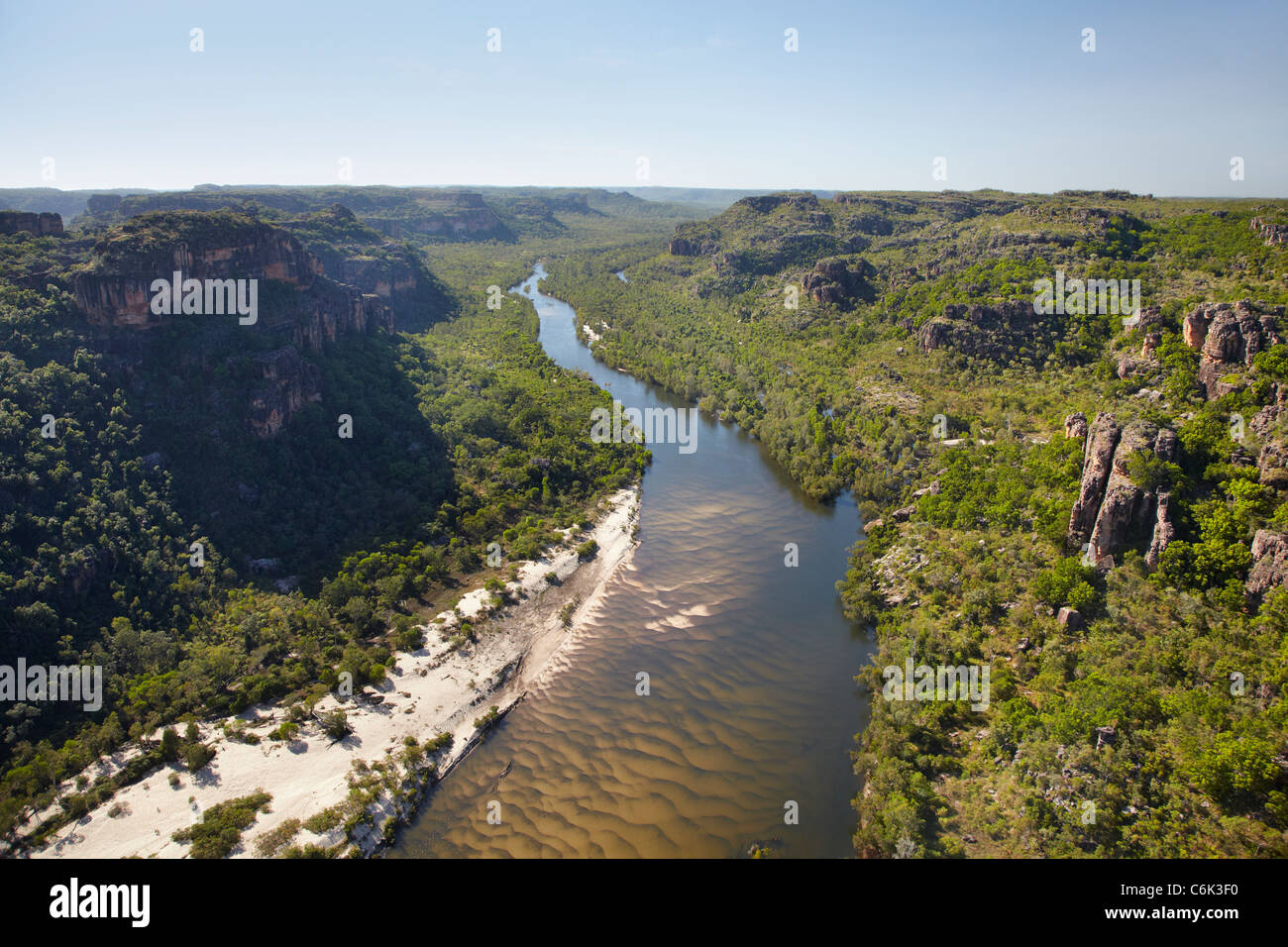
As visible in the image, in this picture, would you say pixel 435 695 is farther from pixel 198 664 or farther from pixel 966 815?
pixel 966 815

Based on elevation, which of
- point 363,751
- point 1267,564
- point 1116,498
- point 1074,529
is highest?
point 1116,498

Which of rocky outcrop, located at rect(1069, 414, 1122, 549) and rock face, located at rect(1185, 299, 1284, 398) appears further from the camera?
rock face, located at rect(1185, 299, 1284, 398)

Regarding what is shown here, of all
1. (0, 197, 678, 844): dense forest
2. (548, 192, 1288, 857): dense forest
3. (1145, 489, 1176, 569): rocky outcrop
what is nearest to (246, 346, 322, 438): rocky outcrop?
(0, 197, 678, 844): dense forest

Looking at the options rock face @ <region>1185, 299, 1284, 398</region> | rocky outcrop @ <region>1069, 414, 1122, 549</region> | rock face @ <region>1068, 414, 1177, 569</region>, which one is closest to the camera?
rock face @ <region>1068, 414, 1177, 569</region>

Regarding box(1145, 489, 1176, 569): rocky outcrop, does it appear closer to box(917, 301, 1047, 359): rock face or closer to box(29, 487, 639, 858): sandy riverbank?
box(29, 487, 639, 858): sandy riverbank

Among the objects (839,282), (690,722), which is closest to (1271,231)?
(839,282)

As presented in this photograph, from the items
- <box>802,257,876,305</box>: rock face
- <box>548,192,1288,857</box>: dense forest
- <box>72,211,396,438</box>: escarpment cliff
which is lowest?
<box>548,192,1288,857</box>: dense forest

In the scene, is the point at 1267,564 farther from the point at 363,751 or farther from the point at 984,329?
the point at 984,329

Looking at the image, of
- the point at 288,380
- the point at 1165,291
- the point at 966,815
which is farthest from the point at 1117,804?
the point at 288,380

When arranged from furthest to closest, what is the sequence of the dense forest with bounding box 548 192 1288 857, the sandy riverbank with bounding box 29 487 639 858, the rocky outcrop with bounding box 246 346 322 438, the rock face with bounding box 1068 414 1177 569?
1. the rocky outcrop with bounding box 246 346 322 438
2. the rock face with bounding box 1068 414 1177 569
3. the sandy riverbank with bounding box 29 487 639 858
4. the dense forest with bounding box 548 192 1288 857
